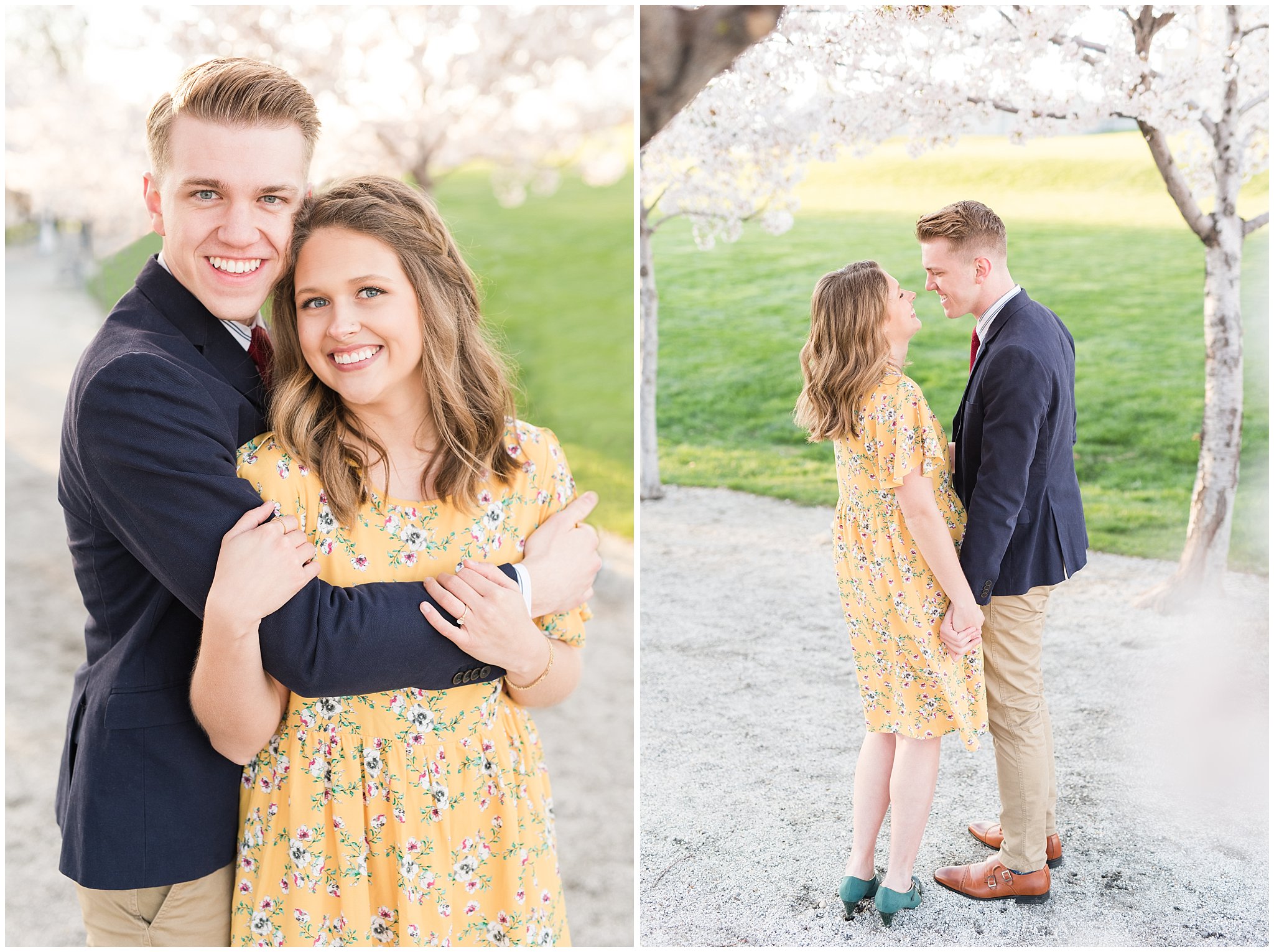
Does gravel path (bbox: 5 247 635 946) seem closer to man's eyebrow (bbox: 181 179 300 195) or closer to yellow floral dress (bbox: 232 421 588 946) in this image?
yellow floral dress (bbox: 232 421 588 946)

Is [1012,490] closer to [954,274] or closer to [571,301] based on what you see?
[954,274]

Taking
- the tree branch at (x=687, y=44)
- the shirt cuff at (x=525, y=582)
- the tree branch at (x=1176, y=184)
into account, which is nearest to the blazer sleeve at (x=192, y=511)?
the shirt cuff at (x=525, y=582)

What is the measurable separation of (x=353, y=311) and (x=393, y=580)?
437mm

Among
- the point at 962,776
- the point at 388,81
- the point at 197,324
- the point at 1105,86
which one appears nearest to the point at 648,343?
the point at 388,81

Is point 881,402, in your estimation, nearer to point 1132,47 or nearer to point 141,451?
point 141,451

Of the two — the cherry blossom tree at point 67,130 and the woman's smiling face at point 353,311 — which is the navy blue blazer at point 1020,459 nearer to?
the woman's smiling face at point 353,311

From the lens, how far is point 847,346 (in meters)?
2.33

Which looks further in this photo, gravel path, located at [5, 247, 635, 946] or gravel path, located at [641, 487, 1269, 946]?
gravel path, located at [5, 247, 635, 946]

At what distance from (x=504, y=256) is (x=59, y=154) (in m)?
4.69

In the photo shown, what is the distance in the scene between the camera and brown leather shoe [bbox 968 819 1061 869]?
2836 millimetres

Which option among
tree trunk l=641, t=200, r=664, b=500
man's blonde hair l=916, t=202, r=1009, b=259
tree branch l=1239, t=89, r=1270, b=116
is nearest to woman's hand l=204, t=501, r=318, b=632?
man's blonde hair l=916, t=202, r=1009, b=259

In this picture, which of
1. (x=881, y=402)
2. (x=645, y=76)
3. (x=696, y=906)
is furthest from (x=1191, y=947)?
(x=645, y=76)

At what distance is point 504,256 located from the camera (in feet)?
39.1

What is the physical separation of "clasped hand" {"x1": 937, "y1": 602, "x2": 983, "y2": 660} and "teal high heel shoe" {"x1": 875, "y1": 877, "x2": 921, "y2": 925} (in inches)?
28.0
